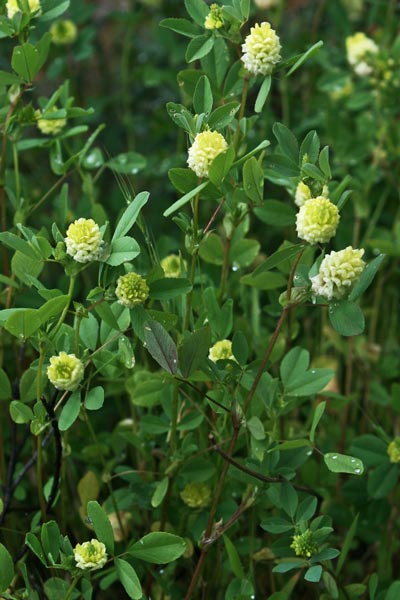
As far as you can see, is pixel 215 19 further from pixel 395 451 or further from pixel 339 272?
pixel 395 451

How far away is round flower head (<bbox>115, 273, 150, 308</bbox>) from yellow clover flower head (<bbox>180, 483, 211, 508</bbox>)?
261 millimetres

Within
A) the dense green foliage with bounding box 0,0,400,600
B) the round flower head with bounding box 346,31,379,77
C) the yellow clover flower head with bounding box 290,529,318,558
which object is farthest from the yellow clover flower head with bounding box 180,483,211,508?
the round flower head with bounding box 346,31,379,77

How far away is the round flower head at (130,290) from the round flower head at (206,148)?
0.11 metres

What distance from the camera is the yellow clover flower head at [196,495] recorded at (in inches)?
36.7

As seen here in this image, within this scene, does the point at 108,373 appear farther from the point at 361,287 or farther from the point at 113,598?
the point at 113,598

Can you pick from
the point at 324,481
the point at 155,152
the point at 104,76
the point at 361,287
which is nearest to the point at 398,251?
the point at 324,481

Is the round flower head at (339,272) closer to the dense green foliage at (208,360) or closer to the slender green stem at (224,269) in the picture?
the dense green foliage at (208,360)

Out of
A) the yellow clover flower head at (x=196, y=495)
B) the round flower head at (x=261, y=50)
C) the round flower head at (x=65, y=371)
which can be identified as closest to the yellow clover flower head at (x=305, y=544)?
the yellow clover flower head at (x=196, y=495)

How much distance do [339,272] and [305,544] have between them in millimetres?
257

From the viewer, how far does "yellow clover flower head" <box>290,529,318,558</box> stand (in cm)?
81

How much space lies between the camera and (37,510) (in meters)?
0.98

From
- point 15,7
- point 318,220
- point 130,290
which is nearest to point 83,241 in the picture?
point 130,290

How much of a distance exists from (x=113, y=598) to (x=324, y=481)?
0.95 feet

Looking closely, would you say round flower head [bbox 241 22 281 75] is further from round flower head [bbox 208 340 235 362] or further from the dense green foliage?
round flower head [bbox 208 340 235 362]
